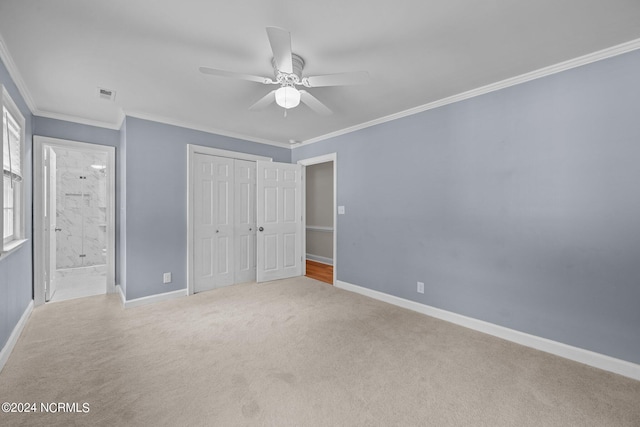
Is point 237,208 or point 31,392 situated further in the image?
point 237,208

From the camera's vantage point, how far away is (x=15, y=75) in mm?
2514

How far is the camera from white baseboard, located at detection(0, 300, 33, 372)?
2.15 metres

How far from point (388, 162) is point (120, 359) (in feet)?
11.5

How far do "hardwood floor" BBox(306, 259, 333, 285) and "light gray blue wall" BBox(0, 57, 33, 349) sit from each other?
143 inches

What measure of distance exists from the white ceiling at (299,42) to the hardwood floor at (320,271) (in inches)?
120

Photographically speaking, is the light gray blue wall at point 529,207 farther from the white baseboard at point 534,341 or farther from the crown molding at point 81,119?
the crown molding at point 81,119

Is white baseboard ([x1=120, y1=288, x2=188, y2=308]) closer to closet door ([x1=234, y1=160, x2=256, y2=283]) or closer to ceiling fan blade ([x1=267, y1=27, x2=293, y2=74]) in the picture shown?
closet door ([x1=234, y1=160, x2=256, y2=283])

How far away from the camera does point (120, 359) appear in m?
2.26

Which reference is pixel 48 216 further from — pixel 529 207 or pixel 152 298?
pixel 529 207

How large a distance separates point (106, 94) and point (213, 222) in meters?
2.03

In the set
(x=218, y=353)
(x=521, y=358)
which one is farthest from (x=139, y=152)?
(x=521, y=358)

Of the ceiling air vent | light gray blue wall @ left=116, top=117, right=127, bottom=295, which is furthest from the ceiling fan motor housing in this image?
light gray blue wall @ left=116, top=117, right=127, bottom=295

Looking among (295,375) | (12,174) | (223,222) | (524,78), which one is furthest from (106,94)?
(524,78)

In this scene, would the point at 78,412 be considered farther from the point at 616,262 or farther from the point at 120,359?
the point at 616,262
